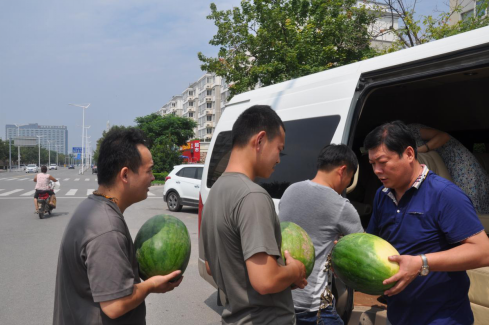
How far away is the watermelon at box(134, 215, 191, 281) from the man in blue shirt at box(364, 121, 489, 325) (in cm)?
111

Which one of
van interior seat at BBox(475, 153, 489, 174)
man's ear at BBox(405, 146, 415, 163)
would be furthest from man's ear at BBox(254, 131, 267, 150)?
van interior seat at BBox(475, 153, 489, 174)

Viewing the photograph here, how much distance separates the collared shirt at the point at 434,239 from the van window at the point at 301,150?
Answer: 1324 mm

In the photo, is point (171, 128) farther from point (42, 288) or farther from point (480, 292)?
point (480, 292)

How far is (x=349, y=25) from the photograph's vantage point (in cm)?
1598

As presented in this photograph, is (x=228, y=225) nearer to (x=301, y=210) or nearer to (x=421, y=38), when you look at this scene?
(x=301, y=210)

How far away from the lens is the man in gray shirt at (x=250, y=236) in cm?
168

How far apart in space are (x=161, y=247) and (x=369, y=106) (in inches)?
131

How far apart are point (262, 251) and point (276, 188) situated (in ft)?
8.08

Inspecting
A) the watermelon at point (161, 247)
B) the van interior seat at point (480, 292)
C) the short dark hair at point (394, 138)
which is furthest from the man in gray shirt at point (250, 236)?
the van interior seat at point (480, 292)

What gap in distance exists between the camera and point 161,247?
202 centimetres

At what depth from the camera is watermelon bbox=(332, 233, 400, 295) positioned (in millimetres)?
1973

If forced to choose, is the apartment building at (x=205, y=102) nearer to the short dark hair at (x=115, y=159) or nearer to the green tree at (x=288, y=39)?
the green tree at (x=288, y=39)

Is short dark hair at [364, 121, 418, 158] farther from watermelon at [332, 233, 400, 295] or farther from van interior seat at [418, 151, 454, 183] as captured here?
van interior seat at [418, 151, 454, 183]

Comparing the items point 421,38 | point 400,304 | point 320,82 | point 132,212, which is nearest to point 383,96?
point 320,82
